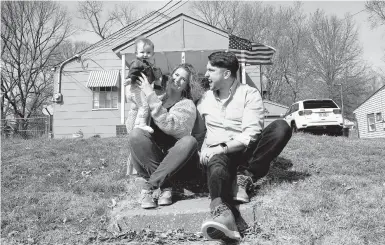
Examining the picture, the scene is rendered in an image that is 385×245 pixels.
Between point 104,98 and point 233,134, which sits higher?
point 104,98

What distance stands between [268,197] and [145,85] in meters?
1.61

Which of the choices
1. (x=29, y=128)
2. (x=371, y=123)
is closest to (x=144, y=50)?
(x=29, y=128)

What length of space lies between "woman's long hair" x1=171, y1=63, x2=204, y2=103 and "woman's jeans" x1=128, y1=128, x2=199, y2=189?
57 cm

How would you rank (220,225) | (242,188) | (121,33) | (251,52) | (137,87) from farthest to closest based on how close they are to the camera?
1. (121,33)
2. (251,52)
3. (137,87)
4. (242,188)
5. (220,225)

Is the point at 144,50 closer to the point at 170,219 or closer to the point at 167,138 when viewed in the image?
the point at 167,138

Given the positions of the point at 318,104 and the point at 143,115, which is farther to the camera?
the point at 318,104

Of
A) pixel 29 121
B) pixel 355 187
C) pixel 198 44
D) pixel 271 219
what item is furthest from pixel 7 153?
pixel 29 121

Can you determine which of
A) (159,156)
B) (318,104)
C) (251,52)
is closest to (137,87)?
(159,156)

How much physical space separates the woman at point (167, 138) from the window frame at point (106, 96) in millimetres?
12441

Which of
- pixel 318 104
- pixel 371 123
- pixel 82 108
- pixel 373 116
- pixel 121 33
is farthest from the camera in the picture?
pixel 371 123

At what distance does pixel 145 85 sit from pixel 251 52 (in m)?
10.0

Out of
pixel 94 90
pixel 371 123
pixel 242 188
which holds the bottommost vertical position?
pixel 242 188

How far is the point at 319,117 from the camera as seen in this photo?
519 inches

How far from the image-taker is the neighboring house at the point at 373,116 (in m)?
25.0
